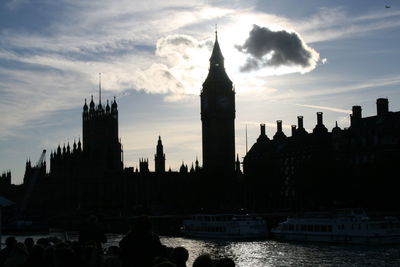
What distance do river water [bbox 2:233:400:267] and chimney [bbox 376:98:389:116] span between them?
3169 cm

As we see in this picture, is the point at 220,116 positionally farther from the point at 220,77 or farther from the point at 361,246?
the point at 361,246

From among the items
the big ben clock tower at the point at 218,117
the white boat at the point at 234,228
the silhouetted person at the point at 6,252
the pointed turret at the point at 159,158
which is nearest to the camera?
the silhouetted person at the point at 6,252

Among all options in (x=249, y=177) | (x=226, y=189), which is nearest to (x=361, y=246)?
(x=249, y=177)

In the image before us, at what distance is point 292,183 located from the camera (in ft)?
326

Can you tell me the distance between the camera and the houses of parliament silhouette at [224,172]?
82.7m

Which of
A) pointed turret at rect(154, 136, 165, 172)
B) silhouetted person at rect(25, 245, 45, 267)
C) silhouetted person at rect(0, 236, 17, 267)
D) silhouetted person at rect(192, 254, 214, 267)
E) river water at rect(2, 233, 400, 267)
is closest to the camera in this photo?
silhouetted person at rect(192, 254, 214, 267)

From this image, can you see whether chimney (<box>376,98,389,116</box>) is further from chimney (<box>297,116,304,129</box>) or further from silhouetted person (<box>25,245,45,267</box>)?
silhouetted person (<box>25,245,45,267</box>)

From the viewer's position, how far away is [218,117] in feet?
425

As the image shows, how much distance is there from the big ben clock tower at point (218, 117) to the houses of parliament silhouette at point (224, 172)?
0.55ft

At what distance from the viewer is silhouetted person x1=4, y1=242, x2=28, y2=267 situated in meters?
14.0

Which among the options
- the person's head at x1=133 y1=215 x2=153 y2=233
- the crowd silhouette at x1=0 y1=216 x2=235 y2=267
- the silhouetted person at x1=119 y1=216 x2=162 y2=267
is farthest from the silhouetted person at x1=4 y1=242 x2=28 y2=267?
the person's head at x1=133 y1=215 x2=153 y2=233

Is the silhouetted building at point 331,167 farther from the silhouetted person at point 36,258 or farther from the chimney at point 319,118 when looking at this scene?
the silhouetted person at point 36,258

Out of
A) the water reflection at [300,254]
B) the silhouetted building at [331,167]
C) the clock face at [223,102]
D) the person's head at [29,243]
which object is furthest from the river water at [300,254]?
the clock face at [223,102]

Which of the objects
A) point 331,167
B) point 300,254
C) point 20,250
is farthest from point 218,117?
point 20,250
